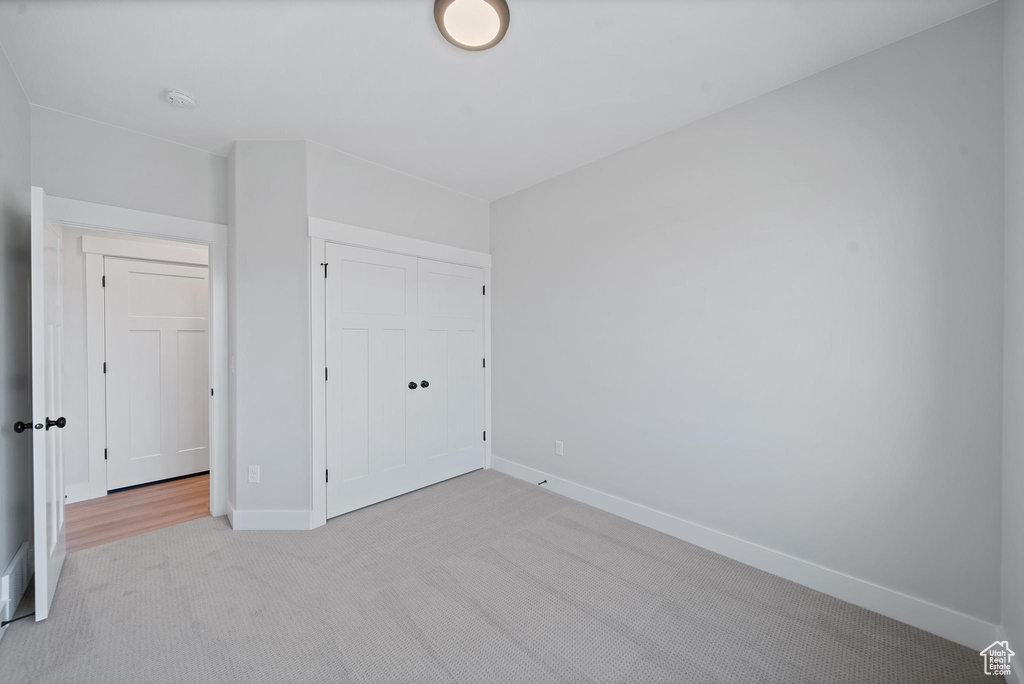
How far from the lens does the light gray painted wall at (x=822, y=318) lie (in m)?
1.75

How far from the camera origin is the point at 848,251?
2033mm

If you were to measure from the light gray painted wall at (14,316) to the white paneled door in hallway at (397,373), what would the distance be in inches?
55.9

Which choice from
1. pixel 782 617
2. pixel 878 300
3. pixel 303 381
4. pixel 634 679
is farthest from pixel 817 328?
pixel 303 381

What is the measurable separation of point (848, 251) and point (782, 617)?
1743mm

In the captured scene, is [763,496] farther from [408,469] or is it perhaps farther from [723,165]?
[408,469]

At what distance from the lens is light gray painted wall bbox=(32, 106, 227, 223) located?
93.0 inches

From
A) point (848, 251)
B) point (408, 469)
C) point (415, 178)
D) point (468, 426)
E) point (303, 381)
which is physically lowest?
point (408, 469)

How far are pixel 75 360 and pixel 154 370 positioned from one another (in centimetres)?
48

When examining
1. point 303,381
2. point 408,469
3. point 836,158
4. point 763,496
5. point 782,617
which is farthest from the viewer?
point 408,469

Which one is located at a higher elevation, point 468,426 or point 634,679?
point 468,426

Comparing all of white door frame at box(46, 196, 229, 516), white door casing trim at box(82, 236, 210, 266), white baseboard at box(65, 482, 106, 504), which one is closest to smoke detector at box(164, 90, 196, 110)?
white door frame at box(46, 196, 229, 516)

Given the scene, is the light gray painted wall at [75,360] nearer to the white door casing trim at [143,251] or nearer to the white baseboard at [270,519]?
the white door casing trim at [143,251]

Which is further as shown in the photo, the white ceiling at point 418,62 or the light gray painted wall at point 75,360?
the light gray painted wall at point 75,360

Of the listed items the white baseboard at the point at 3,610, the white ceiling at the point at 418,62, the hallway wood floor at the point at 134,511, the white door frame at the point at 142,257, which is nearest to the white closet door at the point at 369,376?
the white door frame at the point at 142,257
